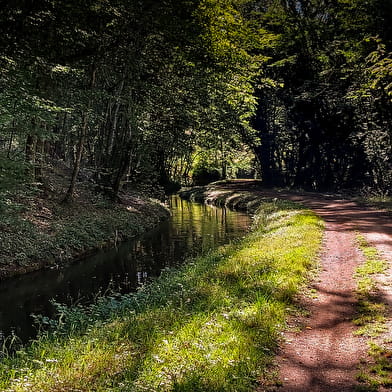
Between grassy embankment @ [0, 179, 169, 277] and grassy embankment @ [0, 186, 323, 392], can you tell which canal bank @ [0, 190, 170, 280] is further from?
grassy embankment @ [0, 186, 323, 392]

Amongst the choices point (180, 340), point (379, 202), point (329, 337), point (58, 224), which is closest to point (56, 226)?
point (58, 224)

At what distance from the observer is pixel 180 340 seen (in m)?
6.11

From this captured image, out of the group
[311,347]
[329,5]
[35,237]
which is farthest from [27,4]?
[329,5]

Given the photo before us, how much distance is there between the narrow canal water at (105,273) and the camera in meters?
11.5

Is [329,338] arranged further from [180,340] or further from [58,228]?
[58,228]

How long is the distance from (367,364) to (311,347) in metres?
0.82

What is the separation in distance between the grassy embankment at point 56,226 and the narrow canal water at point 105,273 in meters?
0.67

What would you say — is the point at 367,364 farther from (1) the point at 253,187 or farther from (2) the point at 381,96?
(1) the point at 253,187

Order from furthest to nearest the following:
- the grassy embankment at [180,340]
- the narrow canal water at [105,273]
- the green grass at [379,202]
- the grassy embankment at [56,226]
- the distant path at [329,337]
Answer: the green grass at [379,202] < the grassy embankment at [56,226] < the narrow canal water at [105,273] < the distant path at [329,337] < the grassy embankment at [180,340]

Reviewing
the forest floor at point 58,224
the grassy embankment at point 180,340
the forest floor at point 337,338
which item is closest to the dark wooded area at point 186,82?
the forest floor at point 58,224

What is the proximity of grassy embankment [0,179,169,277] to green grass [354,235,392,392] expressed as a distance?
9794mm

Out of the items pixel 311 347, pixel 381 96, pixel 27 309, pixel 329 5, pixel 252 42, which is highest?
pixel 329 5

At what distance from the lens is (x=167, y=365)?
534 cm

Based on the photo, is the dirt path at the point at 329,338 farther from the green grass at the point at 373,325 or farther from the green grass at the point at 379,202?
the green grass at the point at 379,202
